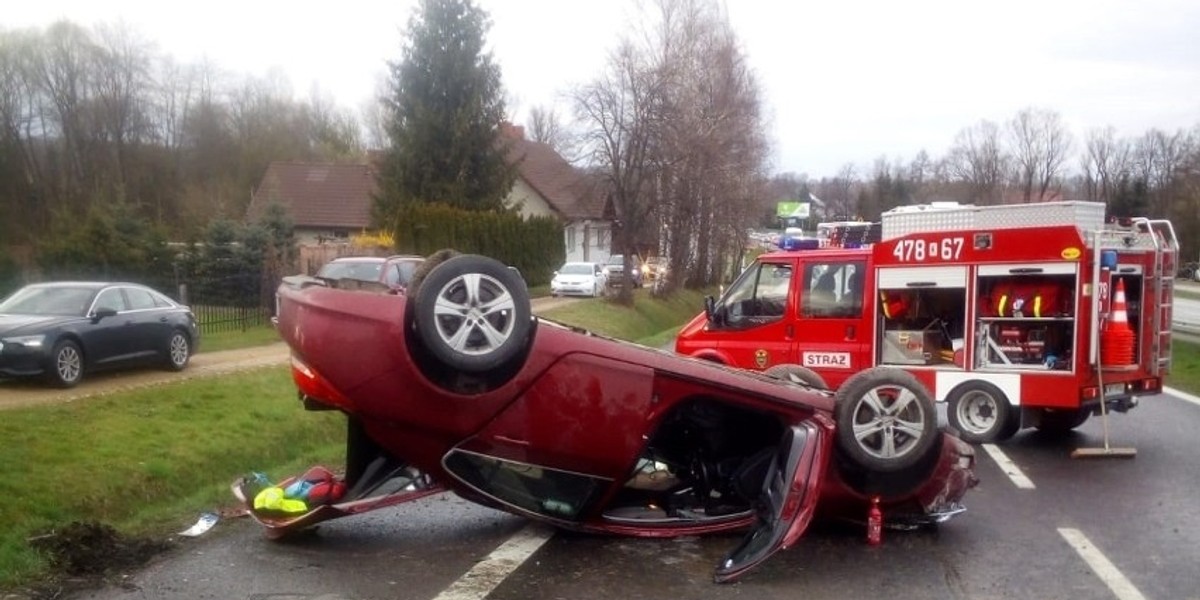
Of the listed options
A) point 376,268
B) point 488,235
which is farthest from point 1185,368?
point 488,235

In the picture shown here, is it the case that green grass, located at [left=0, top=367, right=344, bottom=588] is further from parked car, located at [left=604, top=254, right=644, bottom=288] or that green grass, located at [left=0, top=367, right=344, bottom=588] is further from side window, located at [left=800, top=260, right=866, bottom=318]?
parked car, located at [left=604, top=254, right=644, bottom=288]

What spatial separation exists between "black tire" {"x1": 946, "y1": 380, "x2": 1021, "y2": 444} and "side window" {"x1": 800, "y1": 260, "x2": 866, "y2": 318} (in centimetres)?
142

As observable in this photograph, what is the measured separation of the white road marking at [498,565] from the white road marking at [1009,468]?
4350 mm

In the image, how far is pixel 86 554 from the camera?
273 inches

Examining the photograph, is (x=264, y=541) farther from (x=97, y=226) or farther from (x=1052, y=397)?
(x=97, y=226)

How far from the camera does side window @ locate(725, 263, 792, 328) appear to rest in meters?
12.8

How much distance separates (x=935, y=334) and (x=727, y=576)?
671 centimetres

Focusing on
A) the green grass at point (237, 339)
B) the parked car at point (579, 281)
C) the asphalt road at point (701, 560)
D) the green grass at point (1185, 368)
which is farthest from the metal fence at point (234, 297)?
the green grass at point (1185, 368)

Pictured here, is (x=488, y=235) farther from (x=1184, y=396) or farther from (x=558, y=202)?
(x=1184, y=396)

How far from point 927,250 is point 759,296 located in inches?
77.3

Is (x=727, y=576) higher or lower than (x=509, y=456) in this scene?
lower

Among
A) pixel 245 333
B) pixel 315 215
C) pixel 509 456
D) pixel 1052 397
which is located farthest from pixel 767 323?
pixel 315 215

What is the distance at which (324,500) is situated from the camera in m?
7.34

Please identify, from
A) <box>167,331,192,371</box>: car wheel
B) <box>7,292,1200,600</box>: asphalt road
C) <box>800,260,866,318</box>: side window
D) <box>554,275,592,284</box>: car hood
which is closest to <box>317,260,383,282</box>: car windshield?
<box>167,331,192,371</box>: car wheel
